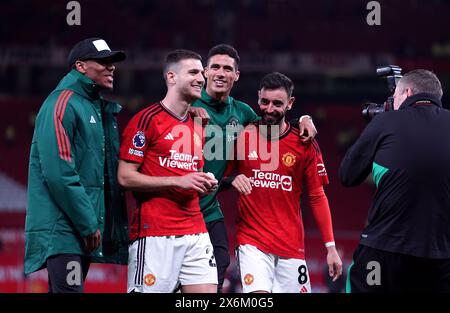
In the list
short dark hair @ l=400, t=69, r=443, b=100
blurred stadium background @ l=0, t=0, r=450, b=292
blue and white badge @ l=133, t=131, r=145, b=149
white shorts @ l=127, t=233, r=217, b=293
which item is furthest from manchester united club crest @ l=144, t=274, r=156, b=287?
blurred stadium background @ l=0, t=0, r=450, b=292

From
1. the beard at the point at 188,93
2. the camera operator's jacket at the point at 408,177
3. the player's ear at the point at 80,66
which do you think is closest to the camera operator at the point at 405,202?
the camera operator's jacket at the point at 408,177

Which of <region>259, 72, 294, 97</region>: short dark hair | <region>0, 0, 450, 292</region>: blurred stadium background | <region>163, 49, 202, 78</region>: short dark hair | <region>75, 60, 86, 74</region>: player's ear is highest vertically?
<region>0, 0, 450, 292</region>: blurred stadium background

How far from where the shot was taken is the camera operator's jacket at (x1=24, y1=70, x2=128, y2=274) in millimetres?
4672

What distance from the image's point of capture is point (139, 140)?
16.8ft

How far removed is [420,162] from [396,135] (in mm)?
215

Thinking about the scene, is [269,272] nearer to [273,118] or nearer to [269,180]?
[269,180]

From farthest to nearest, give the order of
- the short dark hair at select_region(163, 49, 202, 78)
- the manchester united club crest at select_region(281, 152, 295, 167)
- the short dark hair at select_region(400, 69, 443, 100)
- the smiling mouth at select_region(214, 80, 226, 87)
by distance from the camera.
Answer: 1. the smiling mouth at select_region(214, 80, 226, 87)
2. the manchester united club crest at select_region(281, 152, 295, 167)
3. the short dark hair at select_region(163, 49, 202, 78)
4. the short dark hair at select_region(400, 69, 443, 100)

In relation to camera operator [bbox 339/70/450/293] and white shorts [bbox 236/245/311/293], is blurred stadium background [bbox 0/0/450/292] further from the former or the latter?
camera operator [bbox 339/70/450/293]

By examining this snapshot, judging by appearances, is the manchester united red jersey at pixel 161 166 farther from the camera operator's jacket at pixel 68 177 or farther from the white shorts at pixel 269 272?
the white shorts at pixel 269 272

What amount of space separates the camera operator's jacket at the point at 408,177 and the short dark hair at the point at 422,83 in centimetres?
14

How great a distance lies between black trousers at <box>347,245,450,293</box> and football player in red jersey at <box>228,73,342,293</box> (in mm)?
Result: 1080
